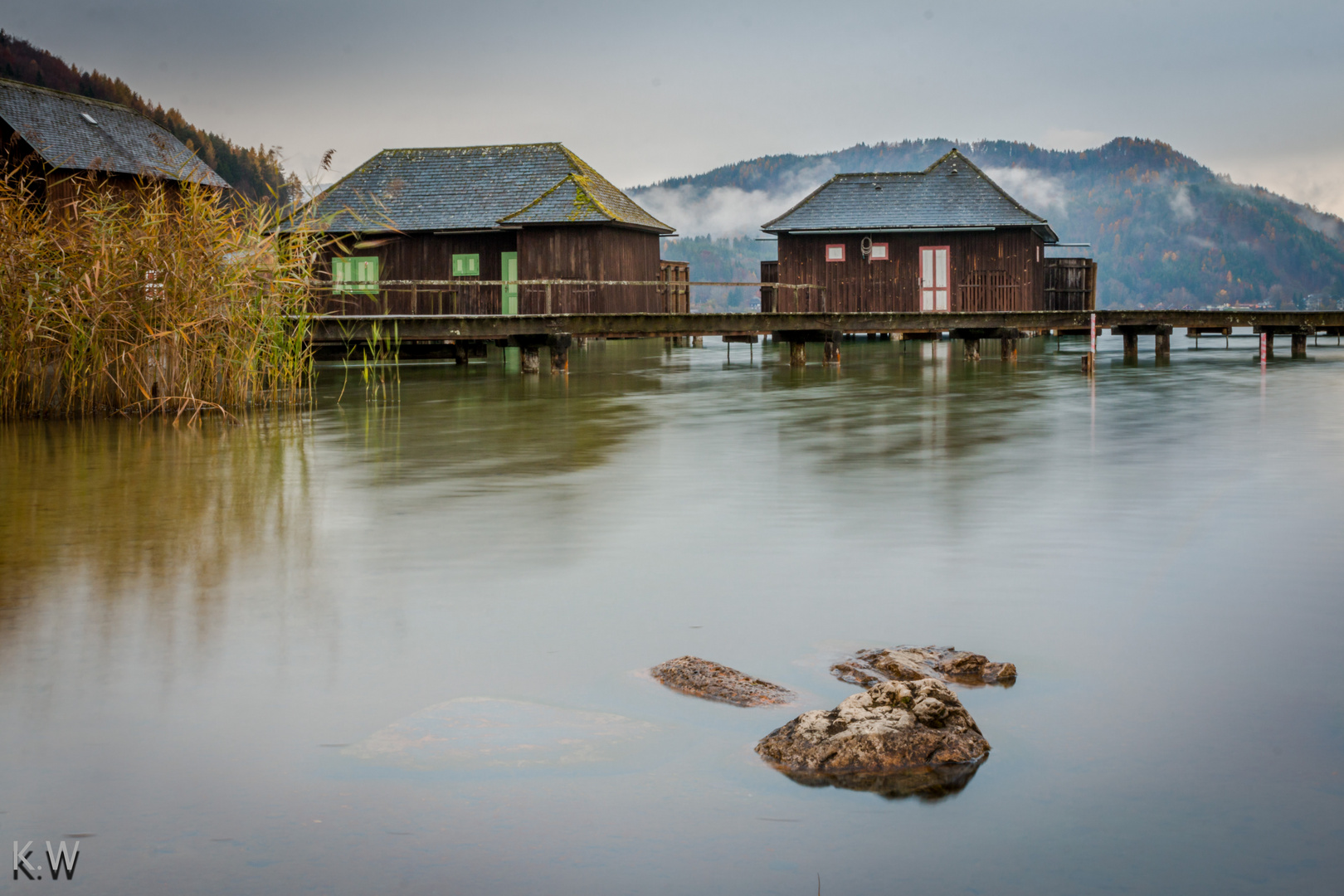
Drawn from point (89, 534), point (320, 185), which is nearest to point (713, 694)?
point (89, 534)

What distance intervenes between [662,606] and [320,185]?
10.5 m

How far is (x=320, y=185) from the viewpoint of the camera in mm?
15711

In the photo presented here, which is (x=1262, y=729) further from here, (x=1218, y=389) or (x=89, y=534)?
(x=1218, y=389)

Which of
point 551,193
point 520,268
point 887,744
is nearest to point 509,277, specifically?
point 520,268

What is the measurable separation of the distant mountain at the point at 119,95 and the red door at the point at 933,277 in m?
55.0

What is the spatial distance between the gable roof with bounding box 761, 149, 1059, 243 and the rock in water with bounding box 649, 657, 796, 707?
33.2 m

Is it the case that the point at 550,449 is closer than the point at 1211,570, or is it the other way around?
the point at 1211,570

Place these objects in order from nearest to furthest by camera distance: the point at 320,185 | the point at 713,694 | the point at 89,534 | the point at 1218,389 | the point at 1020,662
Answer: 1. the point at 713,694
2. the point at 1020,662
3. the point at 89,534
4. the point at 320,185
5. the point at 1218,389

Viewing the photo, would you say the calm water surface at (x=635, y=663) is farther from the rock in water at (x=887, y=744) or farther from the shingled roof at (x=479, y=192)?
the shingled roof at (x=479, y=192)

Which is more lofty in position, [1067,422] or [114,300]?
[114,300]

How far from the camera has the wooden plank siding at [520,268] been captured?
3556 centimetres

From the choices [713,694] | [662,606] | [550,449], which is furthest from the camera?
[550,449]

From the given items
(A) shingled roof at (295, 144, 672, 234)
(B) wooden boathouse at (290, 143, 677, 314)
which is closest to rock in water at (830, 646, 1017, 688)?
(B) wooden boathouse at (290, 143, 677, 314)

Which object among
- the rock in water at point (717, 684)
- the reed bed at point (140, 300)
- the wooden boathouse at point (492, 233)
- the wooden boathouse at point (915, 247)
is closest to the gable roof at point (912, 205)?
the wooden boathouse at point (915, 247)
